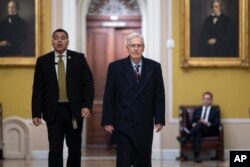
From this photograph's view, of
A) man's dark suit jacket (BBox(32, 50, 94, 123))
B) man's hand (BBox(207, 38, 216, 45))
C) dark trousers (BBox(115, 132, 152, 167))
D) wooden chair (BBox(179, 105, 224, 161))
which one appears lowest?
wooden chair (BBox(179, 105, 224, 161))

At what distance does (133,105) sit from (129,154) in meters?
0.47

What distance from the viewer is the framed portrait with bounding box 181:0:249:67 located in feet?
34.0

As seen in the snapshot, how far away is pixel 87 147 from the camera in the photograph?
12.7m

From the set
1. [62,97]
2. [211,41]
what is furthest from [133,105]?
[211,41]

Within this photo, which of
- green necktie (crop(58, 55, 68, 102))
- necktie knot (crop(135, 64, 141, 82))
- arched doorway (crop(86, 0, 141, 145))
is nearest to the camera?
necktie knot (crop(135, 64, 141, 82))

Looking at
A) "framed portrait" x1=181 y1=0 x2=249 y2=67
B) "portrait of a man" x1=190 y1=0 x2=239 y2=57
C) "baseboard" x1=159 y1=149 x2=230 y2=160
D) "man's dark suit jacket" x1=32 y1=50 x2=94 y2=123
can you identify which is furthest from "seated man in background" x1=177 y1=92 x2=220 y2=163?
"man's dark suit jacket" x1=32 y1=50 x2=94 y2=123

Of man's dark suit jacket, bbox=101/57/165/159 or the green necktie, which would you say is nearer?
man's dark suit jacket, bbox=101/57/165/159

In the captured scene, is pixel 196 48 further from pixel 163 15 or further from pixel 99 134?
pixel 99 134

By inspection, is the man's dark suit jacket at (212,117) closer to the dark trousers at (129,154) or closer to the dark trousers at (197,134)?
the dark trousers at (197,134)

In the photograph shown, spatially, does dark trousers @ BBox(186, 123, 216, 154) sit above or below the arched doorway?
below

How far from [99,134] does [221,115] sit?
11.7ft

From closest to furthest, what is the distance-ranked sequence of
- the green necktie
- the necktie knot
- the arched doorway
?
the necktie knot, the green necktie, the arched doorway

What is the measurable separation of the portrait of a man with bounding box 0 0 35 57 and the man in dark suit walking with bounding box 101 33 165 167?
5.09 meters

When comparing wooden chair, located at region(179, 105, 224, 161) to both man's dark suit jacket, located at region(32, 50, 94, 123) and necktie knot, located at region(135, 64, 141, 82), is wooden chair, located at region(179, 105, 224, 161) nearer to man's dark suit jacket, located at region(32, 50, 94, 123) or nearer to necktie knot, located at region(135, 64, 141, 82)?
man's dark suit jacket, located at region(32, 50, 94, 123)
